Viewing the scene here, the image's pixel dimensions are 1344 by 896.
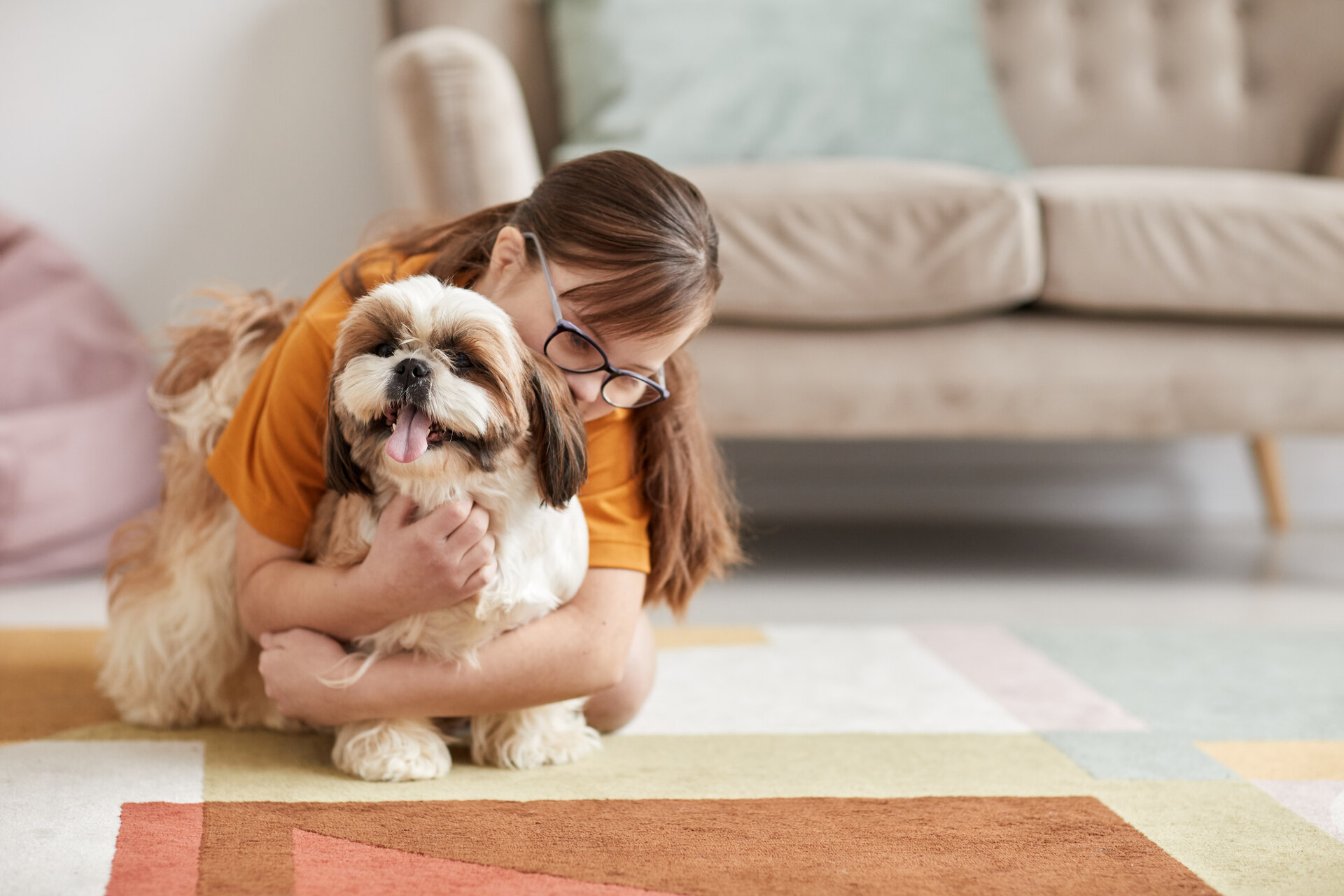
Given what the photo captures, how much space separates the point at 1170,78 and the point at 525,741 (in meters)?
2.46

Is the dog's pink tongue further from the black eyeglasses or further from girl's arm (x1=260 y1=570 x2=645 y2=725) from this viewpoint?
girl's arm (x1=260 y1=570 x2=645 y2=725)

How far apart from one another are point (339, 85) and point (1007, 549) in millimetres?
1934

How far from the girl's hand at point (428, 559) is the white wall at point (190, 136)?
2.01 metres

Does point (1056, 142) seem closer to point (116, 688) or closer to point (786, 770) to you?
point (786, 770)

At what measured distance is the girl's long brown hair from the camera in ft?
3.57

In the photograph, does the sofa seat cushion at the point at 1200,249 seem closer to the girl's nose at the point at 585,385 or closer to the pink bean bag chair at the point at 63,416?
the girl's nose at the point at 585,385

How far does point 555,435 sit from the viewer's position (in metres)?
1.03

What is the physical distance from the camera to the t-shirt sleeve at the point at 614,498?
1292mm

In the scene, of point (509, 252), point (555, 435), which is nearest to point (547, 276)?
point (509, 252)

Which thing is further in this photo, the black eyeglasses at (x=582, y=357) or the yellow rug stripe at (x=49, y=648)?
the yellow rug stripe at (x=49, y=648)

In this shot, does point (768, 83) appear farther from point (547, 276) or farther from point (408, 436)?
point (408, 436)

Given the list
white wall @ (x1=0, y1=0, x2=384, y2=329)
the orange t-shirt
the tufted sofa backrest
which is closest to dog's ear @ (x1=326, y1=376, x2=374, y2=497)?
the orange t-shirt

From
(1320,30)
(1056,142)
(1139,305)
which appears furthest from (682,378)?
(1320,30)

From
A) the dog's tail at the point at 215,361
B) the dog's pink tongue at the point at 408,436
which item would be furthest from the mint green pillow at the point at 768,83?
the dog's pink tongue at the point at 408,436
